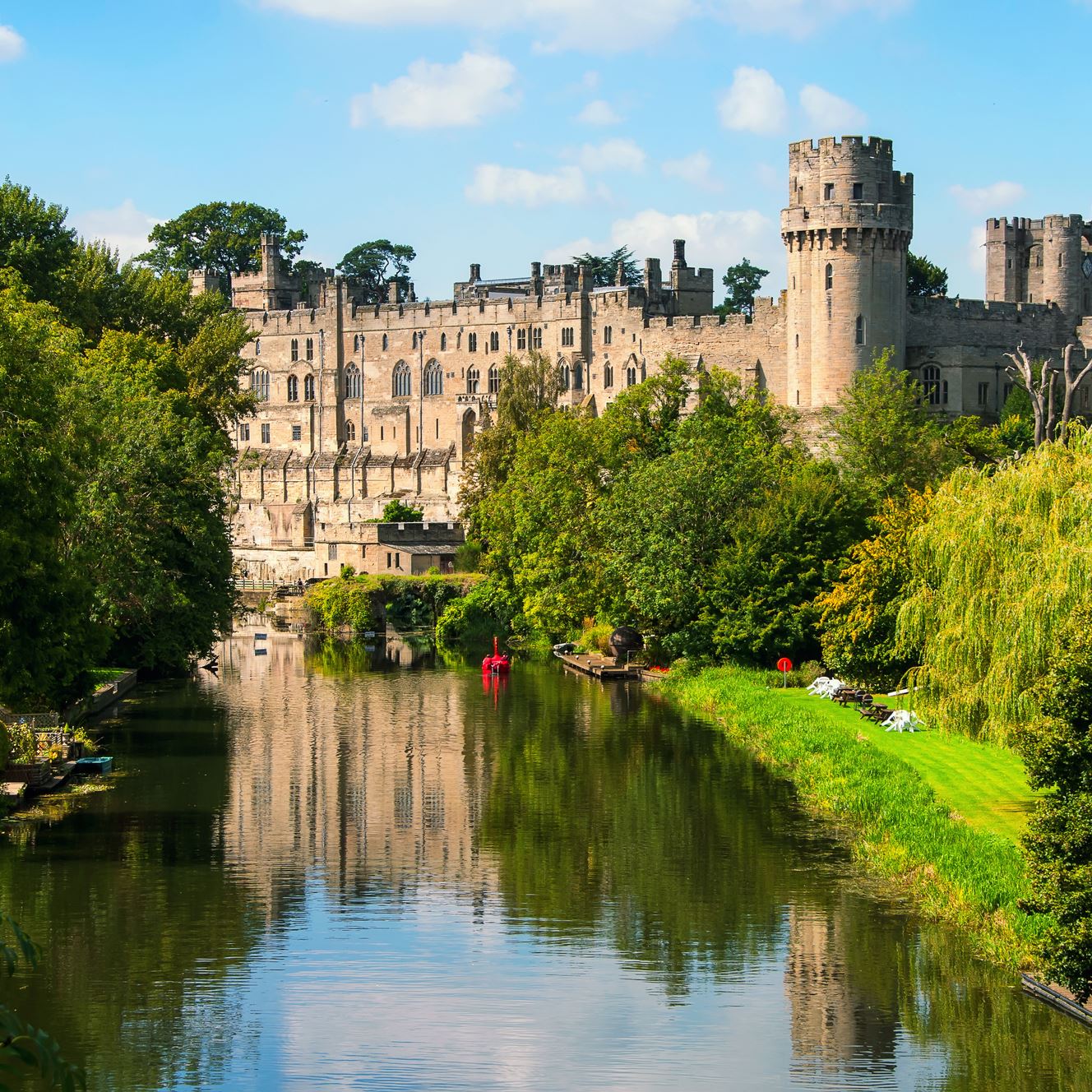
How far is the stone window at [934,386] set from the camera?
7344 cm

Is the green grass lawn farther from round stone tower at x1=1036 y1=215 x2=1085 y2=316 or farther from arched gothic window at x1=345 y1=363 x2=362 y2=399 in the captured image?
arched gothic window at x1=345 y1=363 x2=362 y2=399

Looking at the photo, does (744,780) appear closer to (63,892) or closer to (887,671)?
(887,671)

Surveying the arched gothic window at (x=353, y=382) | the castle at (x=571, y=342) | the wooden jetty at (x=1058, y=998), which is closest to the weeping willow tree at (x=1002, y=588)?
the wooden jetty at (x=1058, y=998)

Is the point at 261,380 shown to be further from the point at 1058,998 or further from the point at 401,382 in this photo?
the point at 1058,998

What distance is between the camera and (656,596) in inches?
1780

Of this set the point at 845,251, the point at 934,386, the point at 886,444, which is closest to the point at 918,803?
the point at 886,444

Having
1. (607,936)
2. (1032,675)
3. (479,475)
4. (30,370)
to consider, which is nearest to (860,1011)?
(607,936)

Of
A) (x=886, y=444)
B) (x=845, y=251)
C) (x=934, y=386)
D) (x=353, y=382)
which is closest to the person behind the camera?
(x=886, y=444)

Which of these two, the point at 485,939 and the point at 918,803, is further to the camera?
the point at 918,803

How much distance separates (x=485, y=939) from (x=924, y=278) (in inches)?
3113

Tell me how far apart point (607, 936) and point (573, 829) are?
608 centimetres

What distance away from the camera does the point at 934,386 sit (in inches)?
2896

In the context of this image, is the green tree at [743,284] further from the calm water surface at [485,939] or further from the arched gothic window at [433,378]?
the calm water surface at [485,939]

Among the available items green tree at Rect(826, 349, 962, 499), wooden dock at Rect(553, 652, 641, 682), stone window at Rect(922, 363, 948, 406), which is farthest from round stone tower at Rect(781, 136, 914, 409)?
wooden dock at Rect(553, 652, 641, 682)
